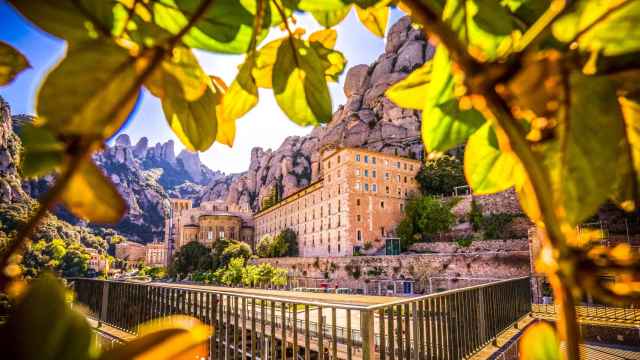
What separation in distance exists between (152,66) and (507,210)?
19.7 meters

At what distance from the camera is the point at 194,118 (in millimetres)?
272

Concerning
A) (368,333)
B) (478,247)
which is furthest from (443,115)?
(478,247)

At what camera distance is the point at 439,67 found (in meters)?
0.25

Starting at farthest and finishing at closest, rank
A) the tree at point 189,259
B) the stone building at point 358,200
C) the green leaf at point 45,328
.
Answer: the tree at point 189,259
the stone building at point 358,200
the green leaf at point 45,328

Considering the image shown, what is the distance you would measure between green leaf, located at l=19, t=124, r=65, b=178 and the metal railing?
203 centimetres

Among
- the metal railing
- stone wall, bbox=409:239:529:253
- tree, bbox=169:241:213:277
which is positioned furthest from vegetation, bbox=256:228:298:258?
the metal railing

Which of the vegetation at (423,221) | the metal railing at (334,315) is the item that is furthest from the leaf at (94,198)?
the vegetation at (423,221)

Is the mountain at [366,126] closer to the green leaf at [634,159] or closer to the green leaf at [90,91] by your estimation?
the green leaf at [634,159]

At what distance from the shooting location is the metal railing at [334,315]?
7.68 feet

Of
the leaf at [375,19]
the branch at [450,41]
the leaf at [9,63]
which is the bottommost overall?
the branch at [450,41]

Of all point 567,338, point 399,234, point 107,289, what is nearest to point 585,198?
point 567,338

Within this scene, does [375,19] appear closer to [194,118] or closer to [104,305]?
[194,118]

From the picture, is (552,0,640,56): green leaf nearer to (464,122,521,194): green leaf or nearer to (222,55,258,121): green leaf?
(464,122,521,194): green leaf

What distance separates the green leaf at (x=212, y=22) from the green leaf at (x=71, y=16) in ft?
0.13
